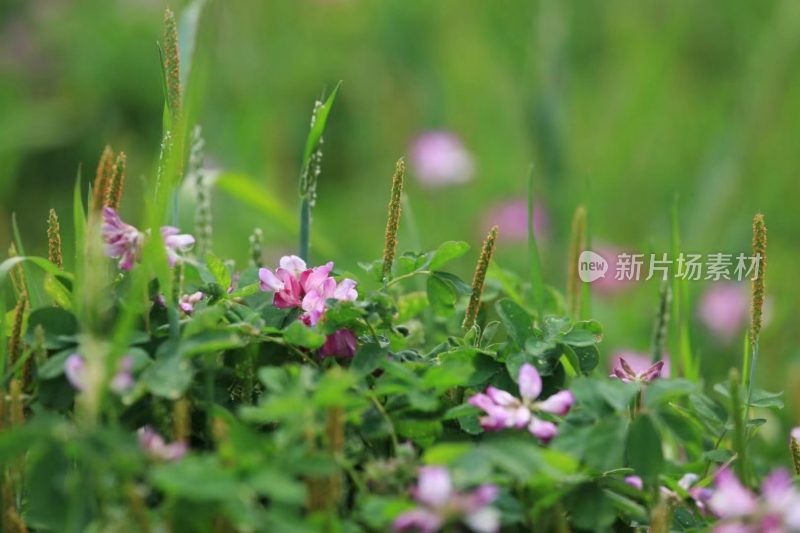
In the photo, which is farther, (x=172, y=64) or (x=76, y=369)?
(x=172, y=64)

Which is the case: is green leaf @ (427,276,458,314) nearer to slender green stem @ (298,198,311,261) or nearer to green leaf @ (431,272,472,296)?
green leaf @ (431,272,472,296)

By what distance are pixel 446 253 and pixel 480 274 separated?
0.03 m

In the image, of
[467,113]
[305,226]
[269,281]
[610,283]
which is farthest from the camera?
[467,113]

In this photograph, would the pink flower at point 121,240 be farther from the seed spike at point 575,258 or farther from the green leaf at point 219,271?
the seed spike at point 575,258

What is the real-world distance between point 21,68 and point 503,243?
1.53 metres

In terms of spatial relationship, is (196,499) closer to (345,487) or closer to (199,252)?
(345,487)

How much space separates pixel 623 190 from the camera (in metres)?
2.93

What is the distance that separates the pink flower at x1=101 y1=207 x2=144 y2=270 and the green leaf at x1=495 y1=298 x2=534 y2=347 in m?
0.28

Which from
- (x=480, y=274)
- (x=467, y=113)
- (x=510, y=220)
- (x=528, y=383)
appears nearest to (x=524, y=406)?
(x=528, y=383)

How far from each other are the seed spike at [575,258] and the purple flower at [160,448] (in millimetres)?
516

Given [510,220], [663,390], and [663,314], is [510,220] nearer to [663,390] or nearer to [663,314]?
[663,314]

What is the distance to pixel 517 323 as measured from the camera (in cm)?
88

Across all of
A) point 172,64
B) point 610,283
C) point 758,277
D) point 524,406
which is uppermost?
point 172,64

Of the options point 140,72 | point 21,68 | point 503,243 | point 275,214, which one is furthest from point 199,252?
point 21,68
